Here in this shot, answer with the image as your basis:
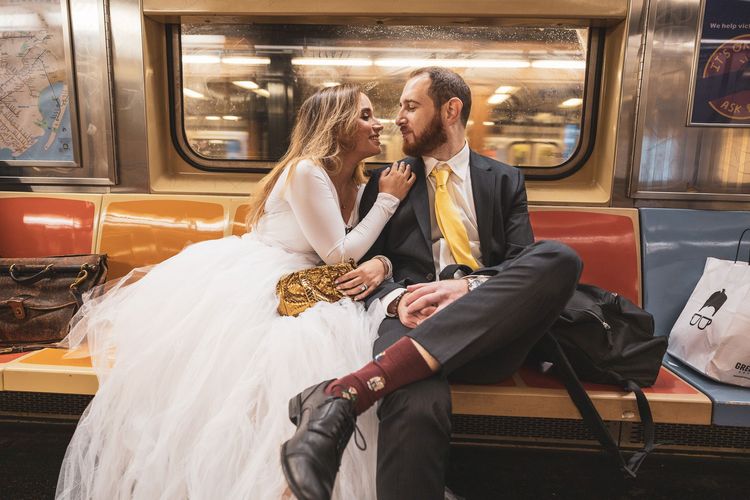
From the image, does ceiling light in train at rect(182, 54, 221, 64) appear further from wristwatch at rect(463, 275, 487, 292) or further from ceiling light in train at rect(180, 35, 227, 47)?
wristwatch at rect(463, 275, 487, 292)

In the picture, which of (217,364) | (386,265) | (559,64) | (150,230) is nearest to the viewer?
(217,364)

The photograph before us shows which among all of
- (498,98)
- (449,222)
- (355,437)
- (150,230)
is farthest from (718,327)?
(150,230)

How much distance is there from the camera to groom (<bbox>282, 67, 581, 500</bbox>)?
1.30m

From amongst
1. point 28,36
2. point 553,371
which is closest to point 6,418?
point 28,36

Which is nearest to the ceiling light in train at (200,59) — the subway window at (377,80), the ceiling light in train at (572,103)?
the subway window at (377,80)

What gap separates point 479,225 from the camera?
2082 mm

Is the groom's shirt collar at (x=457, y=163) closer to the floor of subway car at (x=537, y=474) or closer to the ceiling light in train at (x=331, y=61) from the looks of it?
the ceiling light in train at (x=331, y=61)

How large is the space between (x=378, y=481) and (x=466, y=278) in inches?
28.5

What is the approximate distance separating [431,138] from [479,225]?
0.43 meters

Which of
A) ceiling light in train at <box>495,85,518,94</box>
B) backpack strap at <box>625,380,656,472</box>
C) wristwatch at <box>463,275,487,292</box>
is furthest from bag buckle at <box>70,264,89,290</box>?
ceiling light in train at <box>495,85,518,94</box>

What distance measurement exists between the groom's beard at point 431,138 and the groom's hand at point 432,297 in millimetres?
711

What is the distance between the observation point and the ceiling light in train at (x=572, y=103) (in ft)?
9.07

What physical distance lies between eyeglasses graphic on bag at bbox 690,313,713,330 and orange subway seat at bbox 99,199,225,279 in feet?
6.89

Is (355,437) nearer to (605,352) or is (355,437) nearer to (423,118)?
(605,352)
